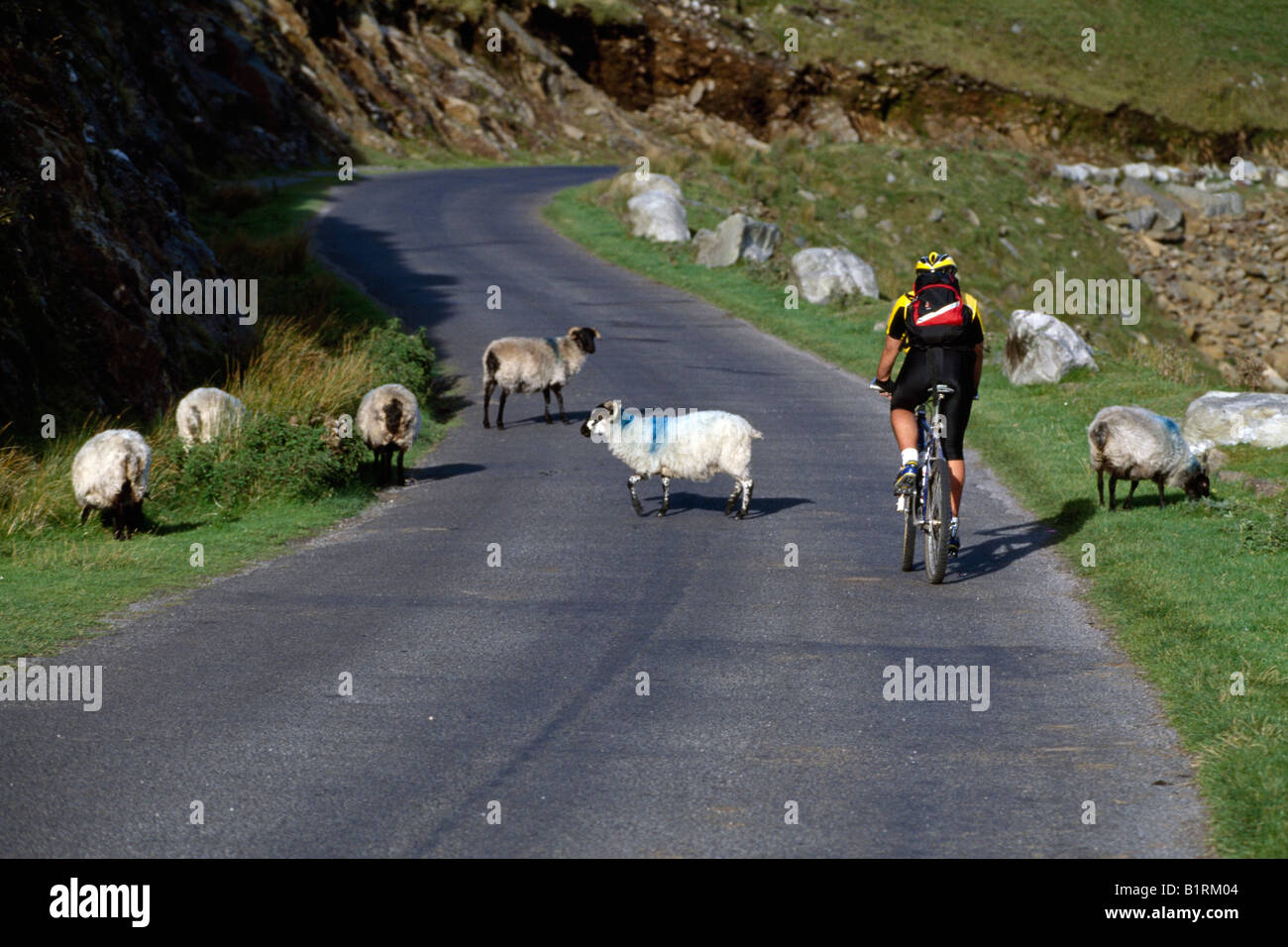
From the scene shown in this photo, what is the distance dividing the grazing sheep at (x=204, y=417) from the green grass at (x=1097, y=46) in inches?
2153

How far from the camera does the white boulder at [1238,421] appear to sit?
15.3 metres

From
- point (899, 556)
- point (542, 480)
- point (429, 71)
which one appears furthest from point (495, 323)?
point (429, 71)

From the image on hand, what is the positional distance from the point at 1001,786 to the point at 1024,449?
1026 centimetres

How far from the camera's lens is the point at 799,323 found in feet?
87.8

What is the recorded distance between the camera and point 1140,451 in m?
12.2

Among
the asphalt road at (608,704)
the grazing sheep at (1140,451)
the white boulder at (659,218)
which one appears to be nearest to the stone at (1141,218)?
the white boulder at (659,218)

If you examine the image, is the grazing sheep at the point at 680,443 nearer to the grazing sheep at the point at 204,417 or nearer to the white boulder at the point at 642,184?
the grazing sheep at the point at 204,417

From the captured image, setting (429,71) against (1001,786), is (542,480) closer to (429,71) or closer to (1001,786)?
(1001,786)

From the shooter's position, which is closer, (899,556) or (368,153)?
(899,556)

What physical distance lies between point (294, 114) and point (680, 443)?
39.6m

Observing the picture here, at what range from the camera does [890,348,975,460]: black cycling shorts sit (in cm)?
1016

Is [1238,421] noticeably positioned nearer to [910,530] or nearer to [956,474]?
[956,474]

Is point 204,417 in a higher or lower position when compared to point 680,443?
higher

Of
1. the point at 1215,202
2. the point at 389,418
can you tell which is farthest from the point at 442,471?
the point at 1215,202
